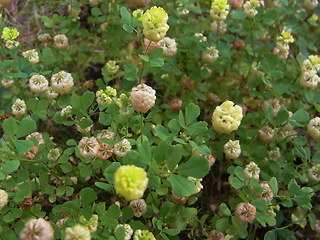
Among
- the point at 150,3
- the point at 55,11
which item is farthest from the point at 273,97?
the point at 55,11

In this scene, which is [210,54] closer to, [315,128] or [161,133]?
[315,128]

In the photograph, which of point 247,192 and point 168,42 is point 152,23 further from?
point 247,192

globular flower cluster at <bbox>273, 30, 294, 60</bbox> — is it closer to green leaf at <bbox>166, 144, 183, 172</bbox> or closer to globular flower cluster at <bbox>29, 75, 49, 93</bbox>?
green leaf at <bbox>166, 144, 183, 172</bbox>

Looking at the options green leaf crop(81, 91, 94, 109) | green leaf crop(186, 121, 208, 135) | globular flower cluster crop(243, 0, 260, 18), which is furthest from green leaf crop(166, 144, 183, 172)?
globular flower cluster crop(243, 0, 260, 18)

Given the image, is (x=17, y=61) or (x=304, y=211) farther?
(x=304, y=211)

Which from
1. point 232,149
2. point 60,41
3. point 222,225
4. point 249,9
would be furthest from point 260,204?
point 60,41

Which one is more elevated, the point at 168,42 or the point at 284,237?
the point at 168,42
